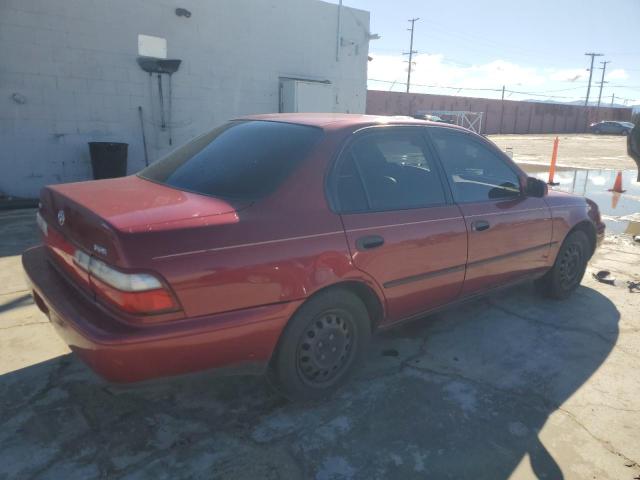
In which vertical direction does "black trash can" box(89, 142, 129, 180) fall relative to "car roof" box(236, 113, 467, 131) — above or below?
below

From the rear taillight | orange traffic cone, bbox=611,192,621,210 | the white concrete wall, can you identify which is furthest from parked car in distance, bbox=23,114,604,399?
orange traffic cone, bbox=611,192,621,210

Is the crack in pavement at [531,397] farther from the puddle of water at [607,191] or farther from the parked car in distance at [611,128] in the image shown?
the parked car in distance at [611,128]

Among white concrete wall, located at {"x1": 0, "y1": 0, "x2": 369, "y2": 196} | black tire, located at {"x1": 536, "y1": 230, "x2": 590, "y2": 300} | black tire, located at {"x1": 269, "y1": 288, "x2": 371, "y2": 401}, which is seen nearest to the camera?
black tire, located at {"x1": 269, "y1": 288, "x2": 371, "y2": 401}

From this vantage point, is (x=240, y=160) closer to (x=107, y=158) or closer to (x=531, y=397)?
(x=531, y=397)

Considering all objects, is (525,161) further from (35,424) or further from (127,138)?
(35,424)

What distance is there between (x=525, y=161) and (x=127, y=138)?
1423cm

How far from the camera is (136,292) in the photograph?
6.75 ft

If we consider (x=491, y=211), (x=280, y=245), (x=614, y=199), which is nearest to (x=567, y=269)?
(x=491, y=211)

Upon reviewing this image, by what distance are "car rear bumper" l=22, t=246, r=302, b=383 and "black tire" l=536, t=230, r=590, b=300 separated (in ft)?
9.58

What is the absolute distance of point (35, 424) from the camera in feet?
8.38

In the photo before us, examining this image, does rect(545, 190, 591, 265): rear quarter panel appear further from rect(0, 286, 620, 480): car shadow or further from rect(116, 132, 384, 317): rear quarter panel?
rect(116, 132, 384, 317): rear quarter panel

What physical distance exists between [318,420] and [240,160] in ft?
5.04

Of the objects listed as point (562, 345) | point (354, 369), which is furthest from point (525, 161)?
point (354, 369)

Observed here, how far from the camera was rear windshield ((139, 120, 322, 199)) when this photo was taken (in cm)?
260
